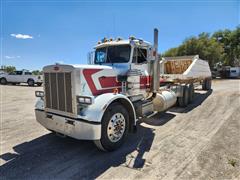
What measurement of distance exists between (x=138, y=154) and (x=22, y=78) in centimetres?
2295

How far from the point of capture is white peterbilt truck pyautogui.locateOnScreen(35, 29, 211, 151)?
3615 mm

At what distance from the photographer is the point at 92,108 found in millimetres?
3596

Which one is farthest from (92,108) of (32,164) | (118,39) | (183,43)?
(183,43)

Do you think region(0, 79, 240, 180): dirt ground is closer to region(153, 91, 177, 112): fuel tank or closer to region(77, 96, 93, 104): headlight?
region(153, 91, 177, 112): fuel tank

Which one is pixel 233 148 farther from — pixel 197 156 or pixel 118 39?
pixel 118 39

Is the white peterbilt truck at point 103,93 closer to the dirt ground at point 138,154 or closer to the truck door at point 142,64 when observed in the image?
the truck door at point 142,64

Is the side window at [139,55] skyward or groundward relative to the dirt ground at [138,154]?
skyward

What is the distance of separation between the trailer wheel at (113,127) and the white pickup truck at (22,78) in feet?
67.1

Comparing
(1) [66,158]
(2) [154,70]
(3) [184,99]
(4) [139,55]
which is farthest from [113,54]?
(3) [184,99]

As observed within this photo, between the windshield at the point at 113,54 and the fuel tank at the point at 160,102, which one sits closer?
the windshield at the point at 113,54

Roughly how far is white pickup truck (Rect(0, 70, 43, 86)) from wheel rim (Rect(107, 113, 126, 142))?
2047cm

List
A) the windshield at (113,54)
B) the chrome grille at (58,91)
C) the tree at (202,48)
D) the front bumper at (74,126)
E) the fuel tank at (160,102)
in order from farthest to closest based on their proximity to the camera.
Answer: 1. the tree at (202,48)
2. the fuel tank at (160,102)
3. the windshield at (113,54)
4. the chrome grille at (58,91)
5. the front bumper at (74,126)

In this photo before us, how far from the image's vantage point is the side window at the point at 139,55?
5.14 metres

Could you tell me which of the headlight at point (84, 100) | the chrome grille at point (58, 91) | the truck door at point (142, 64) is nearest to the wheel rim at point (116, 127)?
the headlight at point (84, 100)
